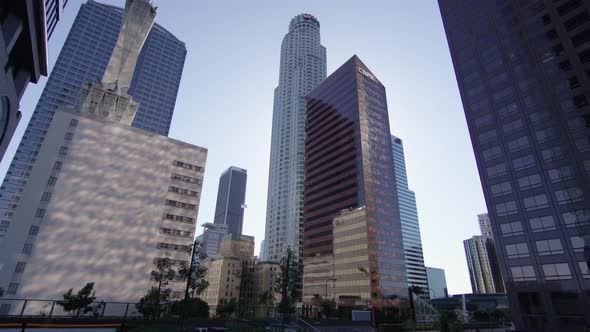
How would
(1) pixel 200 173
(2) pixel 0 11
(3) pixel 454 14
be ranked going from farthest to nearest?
(3) pixel 454 14 → (1) pixel 200 173 → (2) pixel 0 11

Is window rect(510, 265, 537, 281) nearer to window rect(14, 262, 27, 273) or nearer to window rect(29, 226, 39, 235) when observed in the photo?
window rect(29, 226, 39, 235)

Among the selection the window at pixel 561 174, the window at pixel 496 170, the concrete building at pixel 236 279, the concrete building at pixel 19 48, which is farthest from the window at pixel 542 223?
the concrete building at pixel 236 279

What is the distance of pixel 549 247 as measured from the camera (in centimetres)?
5916

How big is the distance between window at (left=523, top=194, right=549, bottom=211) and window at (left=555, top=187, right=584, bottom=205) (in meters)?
2.10

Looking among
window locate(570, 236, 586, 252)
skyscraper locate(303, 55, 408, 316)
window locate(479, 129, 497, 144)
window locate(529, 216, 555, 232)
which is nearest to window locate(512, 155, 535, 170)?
window locate(479, 129, 497, 144)

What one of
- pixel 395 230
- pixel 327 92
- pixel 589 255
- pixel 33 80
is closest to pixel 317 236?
pixel 395 230

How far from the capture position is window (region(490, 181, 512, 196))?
6769cm

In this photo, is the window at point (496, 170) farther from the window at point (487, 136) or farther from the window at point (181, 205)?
the window at point (181, 205)

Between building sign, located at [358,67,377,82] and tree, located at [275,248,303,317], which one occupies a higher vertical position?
building sign, located at [358,67,377,82]

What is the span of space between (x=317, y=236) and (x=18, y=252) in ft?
305

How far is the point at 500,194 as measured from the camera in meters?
68.8

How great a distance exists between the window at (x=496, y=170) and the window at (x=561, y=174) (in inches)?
323

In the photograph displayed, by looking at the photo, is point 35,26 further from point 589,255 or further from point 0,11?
point 589,255

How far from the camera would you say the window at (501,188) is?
222ft
